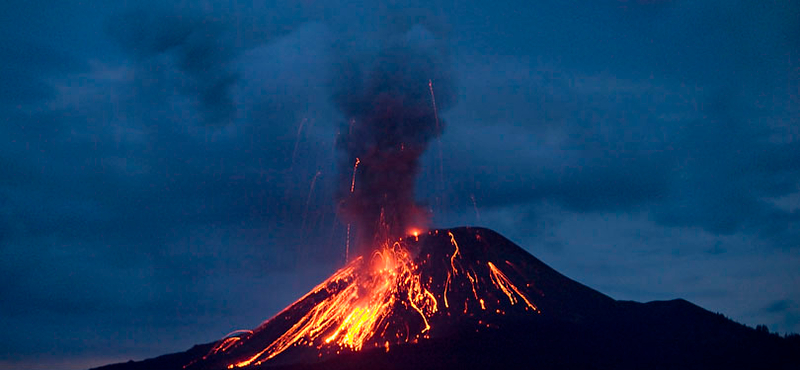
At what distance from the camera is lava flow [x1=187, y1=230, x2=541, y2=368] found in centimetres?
5481

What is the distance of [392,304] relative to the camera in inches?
2303

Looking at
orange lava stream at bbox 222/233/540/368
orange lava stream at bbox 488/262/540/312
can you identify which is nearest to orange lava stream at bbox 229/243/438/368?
orange lava stream at bbox 222/233/540/368

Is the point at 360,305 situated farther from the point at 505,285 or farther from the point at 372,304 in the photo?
the point at 505,285

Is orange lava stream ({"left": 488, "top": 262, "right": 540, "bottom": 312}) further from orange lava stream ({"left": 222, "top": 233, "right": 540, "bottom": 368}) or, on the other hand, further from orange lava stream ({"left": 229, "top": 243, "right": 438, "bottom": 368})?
orange lava stream ({"left": 229, "top": 243, "right": 438, "bottom": 368})

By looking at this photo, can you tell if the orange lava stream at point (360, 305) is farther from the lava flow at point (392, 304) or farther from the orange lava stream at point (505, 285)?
the orange lava stream at point (505, 285)

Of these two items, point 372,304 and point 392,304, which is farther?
point 372,304

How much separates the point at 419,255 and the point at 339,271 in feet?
26.5

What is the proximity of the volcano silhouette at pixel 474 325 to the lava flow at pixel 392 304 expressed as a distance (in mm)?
106

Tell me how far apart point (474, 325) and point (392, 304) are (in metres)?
7.73

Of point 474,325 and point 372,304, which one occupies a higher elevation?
point 372,304

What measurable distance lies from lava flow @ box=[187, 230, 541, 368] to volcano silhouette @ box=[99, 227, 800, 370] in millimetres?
106

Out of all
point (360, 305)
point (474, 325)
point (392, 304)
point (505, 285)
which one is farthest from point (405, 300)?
point (505, 285)


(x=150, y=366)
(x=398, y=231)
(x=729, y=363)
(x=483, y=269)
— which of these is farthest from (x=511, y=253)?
(x=150, y=366)

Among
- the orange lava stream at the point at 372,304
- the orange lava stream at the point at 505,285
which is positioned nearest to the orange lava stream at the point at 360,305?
the orange lava stream at the point at 372,304
